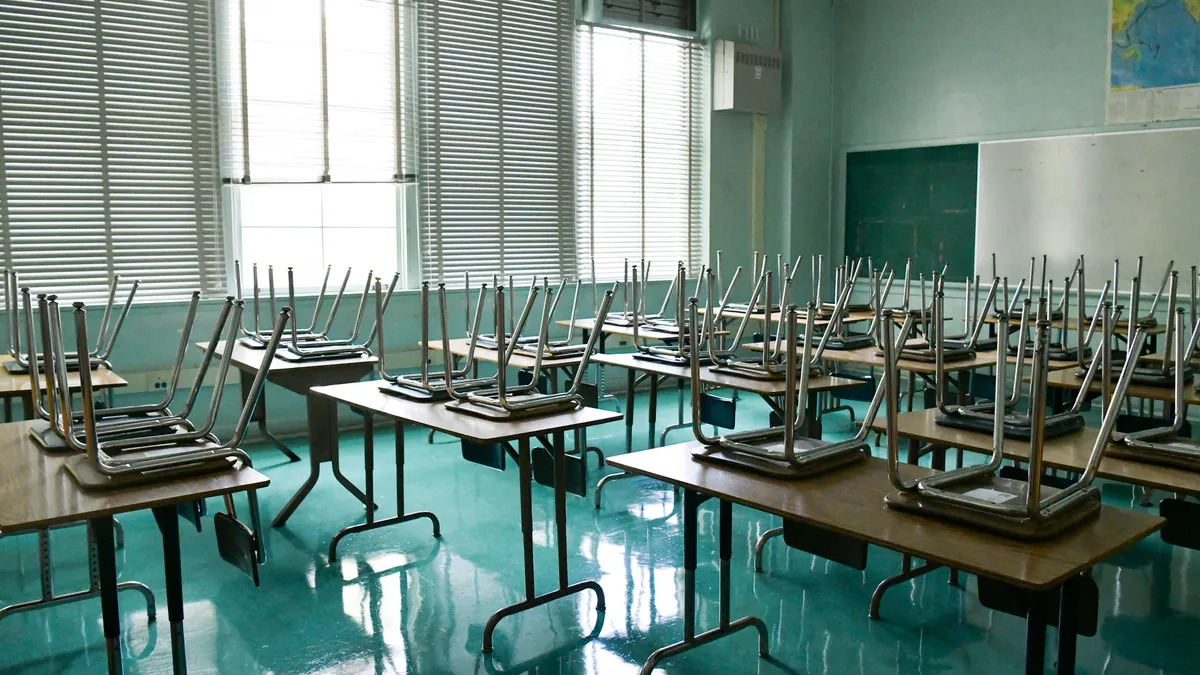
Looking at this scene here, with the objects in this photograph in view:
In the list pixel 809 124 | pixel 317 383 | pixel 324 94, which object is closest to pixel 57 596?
pixel 317 383

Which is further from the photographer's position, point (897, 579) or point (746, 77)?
point (746, 77)

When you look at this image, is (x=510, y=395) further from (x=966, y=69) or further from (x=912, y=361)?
(x=966, y=69)

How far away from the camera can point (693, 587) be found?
2.37 metres

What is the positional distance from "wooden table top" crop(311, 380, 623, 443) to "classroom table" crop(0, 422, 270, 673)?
2.16ft

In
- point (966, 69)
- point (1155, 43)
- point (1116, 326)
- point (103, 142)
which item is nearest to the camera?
point (1116, 326)

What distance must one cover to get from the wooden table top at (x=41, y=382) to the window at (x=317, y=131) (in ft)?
6.26

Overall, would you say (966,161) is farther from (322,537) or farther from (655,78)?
(322,537)

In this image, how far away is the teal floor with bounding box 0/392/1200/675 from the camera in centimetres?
258

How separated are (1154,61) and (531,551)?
5024mm

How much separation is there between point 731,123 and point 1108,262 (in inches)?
110

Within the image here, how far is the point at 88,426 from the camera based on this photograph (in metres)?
1.84

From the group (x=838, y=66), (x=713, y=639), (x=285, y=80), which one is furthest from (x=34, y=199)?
(x=838, y=66)

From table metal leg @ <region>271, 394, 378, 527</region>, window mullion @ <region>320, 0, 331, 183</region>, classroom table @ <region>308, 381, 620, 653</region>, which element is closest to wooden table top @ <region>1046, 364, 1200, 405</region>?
classroom table @ <region>308, 381, 620, 653</region>

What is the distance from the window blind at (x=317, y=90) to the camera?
511 cm
